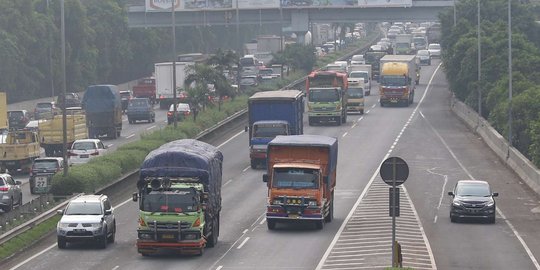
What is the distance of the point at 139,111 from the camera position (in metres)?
95.9

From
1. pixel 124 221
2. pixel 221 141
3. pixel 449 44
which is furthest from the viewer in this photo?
pixel 449 44

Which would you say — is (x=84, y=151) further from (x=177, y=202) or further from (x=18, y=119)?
(x=18, y=119)

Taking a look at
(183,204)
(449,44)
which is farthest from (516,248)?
(449,44)

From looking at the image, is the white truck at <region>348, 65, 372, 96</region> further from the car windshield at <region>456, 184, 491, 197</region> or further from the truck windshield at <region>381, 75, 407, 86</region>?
the car windshield at <region>456, 184, 491, 197</region>

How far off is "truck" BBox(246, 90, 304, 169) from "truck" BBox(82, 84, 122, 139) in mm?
17700

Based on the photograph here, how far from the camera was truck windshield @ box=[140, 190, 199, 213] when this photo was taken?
3869cm

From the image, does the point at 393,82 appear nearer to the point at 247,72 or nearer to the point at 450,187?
the point at 247,72

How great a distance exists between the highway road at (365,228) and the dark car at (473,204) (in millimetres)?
390

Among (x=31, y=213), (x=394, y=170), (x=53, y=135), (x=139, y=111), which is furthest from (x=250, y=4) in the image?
(x=394, y=170)

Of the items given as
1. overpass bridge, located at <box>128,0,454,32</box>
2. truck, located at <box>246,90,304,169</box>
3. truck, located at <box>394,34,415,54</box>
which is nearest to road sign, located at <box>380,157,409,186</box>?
truck, located at <box>246,90,304,169</box>

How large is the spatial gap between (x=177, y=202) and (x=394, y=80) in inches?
2448

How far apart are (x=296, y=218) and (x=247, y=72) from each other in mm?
83625

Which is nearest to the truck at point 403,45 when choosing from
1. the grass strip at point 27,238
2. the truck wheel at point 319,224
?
the truck wheel at point 319,224

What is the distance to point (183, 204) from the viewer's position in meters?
38.8
